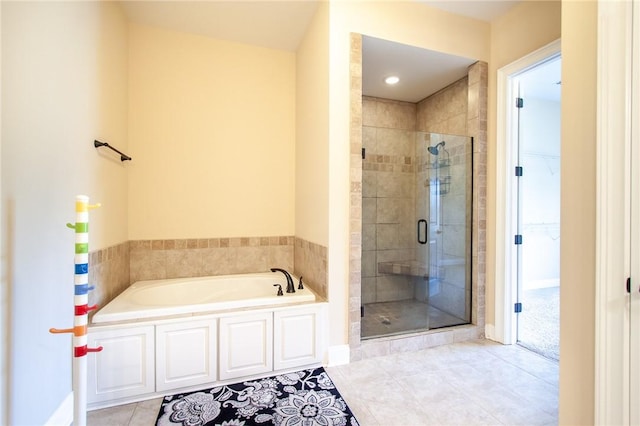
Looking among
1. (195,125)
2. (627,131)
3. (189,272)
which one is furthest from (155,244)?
(627,131)

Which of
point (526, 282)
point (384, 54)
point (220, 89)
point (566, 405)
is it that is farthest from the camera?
point (526, 282)

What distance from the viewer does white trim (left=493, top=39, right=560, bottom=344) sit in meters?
2.57

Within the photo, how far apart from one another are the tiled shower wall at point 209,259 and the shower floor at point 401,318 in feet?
2.13

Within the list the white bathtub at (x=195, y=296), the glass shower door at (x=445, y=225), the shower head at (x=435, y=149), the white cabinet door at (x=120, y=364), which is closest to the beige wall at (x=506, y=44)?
the glass shower door at (x=445, y=225)

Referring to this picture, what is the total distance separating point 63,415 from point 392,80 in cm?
390

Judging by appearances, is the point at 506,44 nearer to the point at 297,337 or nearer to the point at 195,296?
the point at 297,337

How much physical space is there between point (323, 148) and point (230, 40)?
1689 millimetres

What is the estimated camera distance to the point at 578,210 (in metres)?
1.32

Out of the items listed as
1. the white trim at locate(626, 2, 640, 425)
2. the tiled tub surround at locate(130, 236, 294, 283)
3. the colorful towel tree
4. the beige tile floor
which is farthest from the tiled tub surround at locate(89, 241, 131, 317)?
the white trim at locate(626, 2, 640, 425)

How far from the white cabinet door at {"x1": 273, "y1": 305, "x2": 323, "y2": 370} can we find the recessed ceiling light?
2643mm

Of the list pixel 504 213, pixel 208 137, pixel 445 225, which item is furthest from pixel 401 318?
pixel 208 137

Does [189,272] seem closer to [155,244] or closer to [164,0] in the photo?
[155,244]

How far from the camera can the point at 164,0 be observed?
240cm

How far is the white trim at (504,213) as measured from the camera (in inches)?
101
